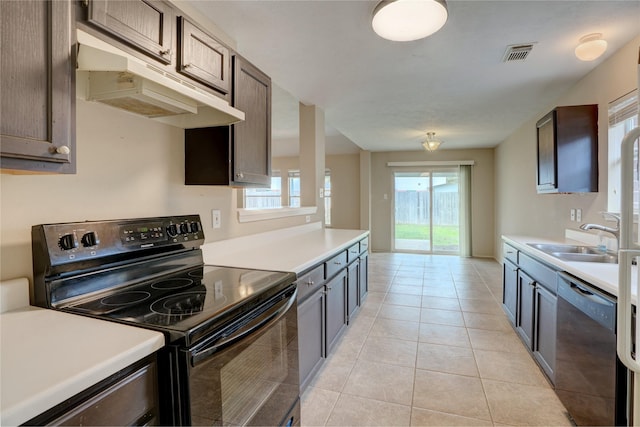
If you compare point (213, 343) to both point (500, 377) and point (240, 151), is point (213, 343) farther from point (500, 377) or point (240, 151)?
point (500, 377)

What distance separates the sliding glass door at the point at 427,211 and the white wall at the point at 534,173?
913mm

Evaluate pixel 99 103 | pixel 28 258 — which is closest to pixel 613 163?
pixel 99 103

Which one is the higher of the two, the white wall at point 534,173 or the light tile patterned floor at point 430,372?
the white wall at point 534,173

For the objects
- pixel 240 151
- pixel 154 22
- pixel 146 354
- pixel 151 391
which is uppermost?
pixel 154 22

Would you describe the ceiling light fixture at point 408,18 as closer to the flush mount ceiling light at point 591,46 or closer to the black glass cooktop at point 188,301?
the flush mount ceiling light at point 591,46

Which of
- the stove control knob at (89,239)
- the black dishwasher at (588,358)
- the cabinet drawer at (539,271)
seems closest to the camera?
the stove control knob at (89,239)

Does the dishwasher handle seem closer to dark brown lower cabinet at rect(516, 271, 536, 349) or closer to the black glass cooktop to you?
Result: dark brown lower cabinet at rect(516, 271, 536, 349)

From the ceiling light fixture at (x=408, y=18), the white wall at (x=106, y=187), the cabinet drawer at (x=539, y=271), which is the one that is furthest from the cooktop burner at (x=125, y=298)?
the cabinet drawer at (x=539, y=271)

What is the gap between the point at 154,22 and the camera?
4.43ft

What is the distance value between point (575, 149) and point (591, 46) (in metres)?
0.80

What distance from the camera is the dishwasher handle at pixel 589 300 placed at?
4.45 ft

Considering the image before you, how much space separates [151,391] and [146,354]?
12 centimetres

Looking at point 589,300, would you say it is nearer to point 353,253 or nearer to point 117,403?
point 353,253

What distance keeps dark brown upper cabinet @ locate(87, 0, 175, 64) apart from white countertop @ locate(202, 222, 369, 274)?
42.8 inches
